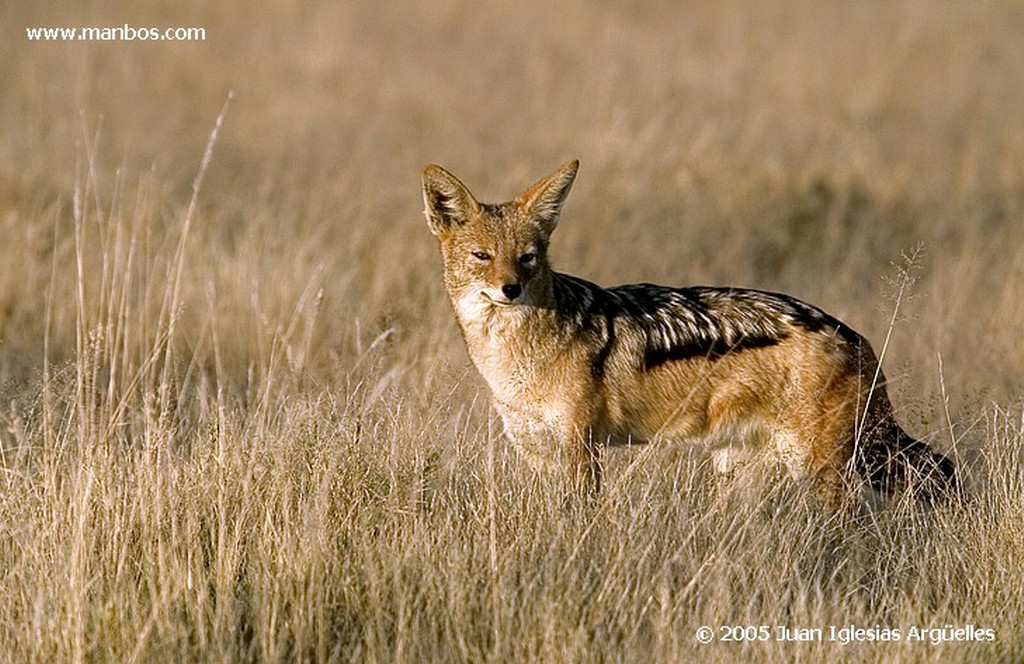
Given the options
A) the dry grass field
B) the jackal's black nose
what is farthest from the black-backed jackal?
the dry grass field

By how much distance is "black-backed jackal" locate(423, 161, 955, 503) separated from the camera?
6438mm

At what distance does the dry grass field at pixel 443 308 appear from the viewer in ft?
17.1

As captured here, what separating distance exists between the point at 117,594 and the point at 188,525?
0.47m

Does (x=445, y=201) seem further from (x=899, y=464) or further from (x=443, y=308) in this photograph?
(x=443, y=308)

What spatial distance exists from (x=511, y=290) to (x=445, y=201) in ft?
2.14

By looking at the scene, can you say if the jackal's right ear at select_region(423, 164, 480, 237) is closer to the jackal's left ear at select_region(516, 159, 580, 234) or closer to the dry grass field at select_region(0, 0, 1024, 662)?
the jackal's left ear at select_region(516, 159, 580, 234)

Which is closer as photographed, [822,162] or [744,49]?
[822,162]

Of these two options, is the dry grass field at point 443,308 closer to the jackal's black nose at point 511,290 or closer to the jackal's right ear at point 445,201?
the jackal's black nose at point 511,290

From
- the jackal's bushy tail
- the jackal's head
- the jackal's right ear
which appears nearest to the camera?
the jackal's bushy tail

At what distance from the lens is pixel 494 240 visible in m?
6.53

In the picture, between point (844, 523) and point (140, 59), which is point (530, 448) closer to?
point (844, 523)

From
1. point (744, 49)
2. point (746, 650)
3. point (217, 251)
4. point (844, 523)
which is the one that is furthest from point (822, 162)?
point (746, 650)

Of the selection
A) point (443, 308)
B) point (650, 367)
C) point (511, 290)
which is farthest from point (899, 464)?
point (443, 308)

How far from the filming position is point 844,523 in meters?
6.18
